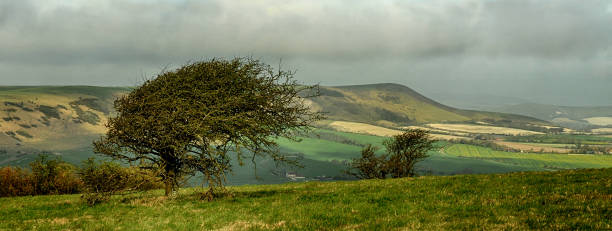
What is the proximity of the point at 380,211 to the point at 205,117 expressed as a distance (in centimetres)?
1021

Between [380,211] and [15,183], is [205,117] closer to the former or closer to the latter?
[380,211]

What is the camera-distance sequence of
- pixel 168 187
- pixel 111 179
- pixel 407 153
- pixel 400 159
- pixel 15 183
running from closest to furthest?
pixel 111 179 → pixel 168 187 → pixel 15 183 → pixel 407 153 → pixel 400 159

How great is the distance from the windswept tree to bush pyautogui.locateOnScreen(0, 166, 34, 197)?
104 ft

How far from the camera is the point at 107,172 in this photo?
18578mm

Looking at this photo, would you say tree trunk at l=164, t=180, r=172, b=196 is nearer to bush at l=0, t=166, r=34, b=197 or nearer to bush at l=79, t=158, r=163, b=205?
bush at l=79, t=158, r=163, b=205

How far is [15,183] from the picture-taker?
4284cm

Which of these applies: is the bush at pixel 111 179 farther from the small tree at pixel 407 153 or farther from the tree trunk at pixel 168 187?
the small tree at pixel 407 153

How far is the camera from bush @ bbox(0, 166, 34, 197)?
41750mm

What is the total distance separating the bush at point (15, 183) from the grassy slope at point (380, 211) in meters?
29.1

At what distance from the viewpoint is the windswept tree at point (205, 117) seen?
1858 centimetres

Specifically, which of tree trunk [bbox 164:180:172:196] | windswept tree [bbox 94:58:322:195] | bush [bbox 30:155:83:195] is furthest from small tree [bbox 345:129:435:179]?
bush [bbox 30:155:83:195]

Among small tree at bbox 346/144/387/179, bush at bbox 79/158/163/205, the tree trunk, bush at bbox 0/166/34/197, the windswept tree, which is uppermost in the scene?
the windswept tree

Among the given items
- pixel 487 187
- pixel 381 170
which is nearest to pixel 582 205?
pixel 487 187

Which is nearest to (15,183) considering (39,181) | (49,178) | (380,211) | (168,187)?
(39,181)
